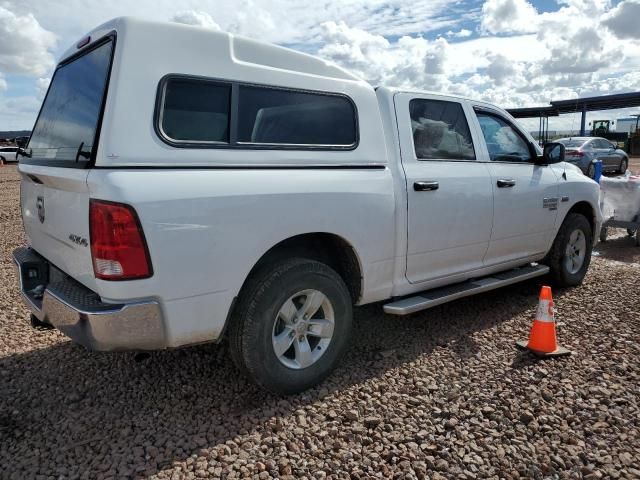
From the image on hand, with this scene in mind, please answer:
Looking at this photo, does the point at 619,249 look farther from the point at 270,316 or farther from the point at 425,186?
the point at 270,316

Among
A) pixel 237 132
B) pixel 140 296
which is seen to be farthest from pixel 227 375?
pixel 237 132

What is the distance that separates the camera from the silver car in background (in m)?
17.1

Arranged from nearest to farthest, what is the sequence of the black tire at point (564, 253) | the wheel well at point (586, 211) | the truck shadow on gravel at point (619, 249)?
1. the black tire at point (564, 253)
2. the wheel well at point (586, 211)
3. the truck shadow on gravel at point (619, 249)

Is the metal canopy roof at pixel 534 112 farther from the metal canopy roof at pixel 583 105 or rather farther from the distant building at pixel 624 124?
the distant building at pixel 624 124

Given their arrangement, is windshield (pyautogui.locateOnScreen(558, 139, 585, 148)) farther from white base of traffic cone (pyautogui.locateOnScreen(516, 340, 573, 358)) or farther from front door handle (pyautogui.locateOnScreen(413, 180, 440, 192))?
front door handle (pyautogui.locateOnScreen(413, 180, 440, 192))

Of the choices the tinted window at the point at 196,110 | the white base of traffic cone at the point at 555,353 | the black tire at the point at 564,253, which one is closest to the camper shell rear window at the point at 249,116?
the tinted window at the point at 196,110

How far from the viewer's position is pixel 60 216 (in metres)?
2.79

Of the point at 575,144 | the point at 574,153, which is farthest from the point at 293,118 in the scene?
the point at 575,144

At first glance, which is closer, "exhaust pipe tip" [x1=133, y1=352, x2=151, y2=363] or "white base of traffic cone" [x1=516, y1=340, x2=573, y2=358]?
"exhaust pipe tip" [x1=133, y1=352, x2=151, y2=363]

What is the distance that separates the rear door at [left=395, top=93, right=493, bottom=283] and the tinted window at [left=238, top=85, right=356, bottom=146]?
0.51 meters

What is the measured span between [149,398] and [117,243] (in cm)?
126

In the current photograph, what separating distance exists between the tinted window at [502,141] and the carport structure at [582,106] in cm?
2925

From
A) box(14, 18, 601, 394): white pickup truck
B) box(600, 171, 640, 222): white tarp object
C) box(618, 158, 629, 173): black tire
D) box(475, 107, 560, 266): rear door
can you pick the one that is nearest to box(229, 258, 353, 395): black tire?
box(14, 18, 601, 394): white pickup truck

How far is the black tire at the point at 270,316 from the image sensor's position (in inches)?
112
